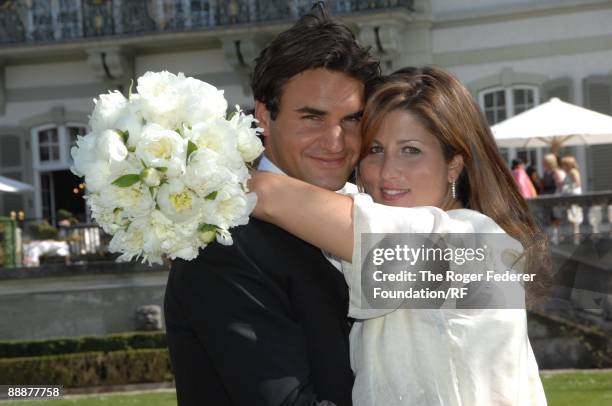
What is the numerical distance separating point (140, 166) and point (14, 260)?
1385 centimetres

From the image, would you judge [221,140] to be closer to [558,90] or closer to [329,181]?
[329,181]

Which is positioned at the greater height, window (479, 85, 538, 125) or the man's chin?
window (479, 85, 538, 125)

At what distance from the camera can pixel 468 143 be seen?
300cm

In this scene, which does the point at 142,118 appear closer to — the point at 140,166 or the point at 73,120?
the point at 140,166

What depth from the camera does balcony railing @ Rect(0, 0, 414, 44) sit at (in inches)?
819

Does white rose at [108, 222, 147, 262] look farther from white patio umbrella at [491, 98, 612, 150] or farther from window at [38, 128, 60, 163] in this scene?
window at [38, 128, 60, 163]

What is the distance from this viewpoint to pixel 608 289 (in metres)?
4.42

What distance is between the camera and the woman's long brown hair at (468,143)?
9.78ft

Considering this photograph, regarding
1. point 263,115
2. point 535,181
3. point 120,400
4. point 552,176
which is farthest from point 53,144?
point 263,115

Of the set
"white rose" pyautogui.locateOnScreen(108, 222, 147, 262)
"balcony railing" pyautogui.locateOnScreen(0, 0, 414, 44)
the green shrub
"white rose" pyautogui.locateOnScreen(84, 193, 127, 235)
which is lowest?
the green shrub

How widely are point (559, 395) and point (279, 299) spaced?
7.98 m

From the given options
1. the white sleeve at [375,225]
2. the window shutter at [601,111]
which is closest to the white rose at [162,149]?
the white sleeve at [375,225]

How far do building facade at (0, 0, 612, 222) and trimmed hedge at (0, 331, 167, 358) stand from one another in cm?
684

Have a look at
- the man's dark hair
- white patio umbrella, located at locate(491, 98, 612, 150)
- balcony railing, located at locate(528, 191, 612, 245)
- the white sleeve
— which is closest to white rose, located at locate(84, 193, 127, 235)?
the white sleeve
